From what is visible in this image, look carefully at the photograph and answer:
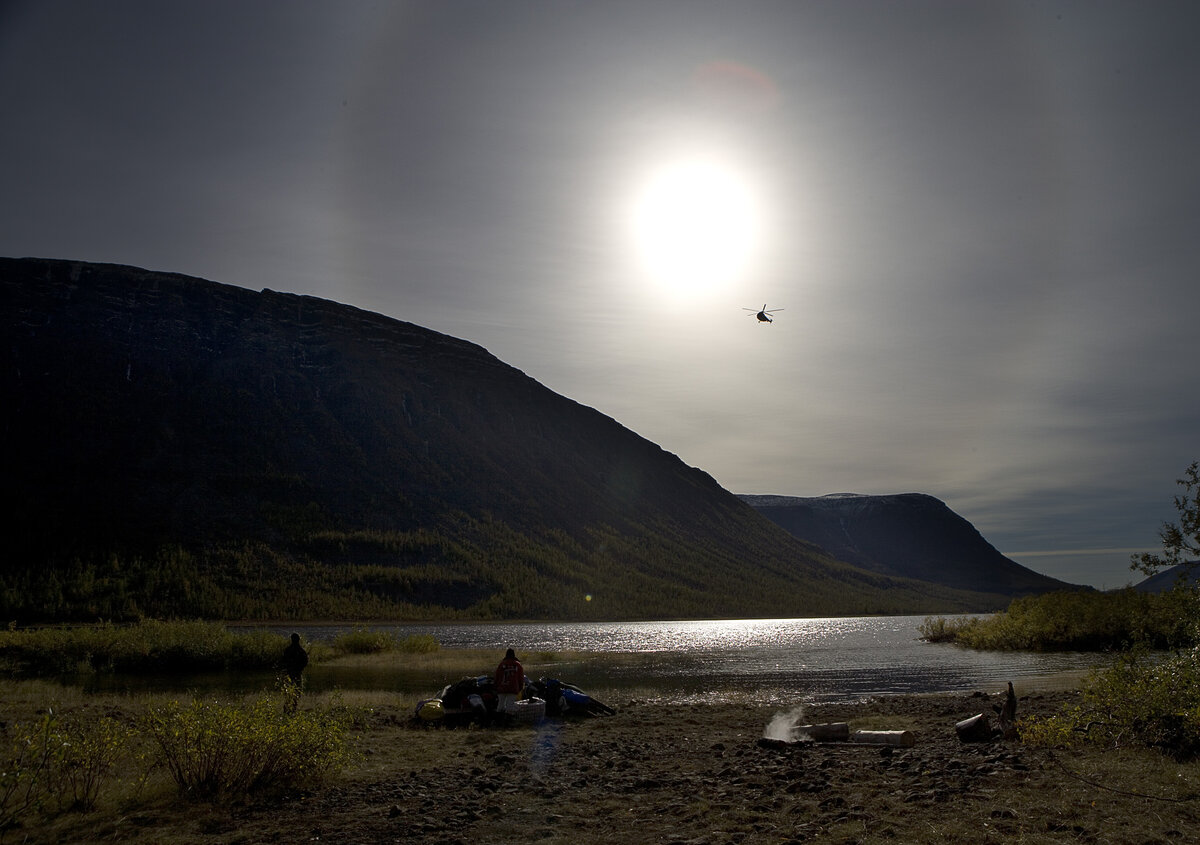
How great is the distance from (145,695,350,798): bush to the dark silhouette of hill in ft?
299

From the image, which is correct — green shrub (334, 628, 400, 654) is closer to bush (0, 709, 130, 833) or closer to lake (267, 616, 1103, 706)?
lake (267, 616, 1103, 706)

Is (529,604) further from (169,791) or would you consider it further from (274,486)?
(169,791)

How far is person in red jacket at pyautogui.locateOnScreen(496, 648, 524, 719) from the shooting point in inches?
917

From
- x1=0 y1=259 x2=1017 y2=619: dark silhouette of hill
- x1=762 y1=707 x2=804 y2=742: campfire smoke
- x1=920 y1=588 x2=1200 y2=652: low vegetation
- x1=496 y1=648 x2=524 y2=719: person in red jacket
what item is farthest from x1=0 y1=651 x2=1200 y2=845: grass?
x1=0 y1=259 x2=1017 y2=619: dark silhouette of hill

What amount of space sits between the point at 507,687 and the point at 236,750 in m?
11.1

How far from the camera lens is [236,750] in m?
13.1

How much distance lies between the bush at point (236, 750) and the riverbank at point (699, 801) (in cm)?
40

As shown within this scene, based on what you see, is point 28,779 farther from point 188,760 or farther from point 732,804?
point 732,804

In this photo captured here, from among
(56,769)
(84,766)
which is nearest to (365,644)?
(56,769)

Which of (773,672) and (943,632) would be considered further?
(943,632)

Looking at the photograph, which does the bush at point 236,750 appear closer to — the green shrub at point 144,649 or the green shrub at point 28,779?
the green shrub at point 28,779

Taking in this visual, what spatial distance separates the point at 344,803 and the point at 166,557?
361ft

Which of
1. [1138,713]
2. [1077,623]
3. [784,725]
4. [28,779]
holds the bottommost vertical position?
[784,725]

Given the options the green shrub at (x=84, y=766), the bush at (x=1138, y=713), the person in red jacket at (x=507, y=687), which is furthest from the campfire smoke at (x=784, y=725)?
the green shrub at (x=84, y=766)
